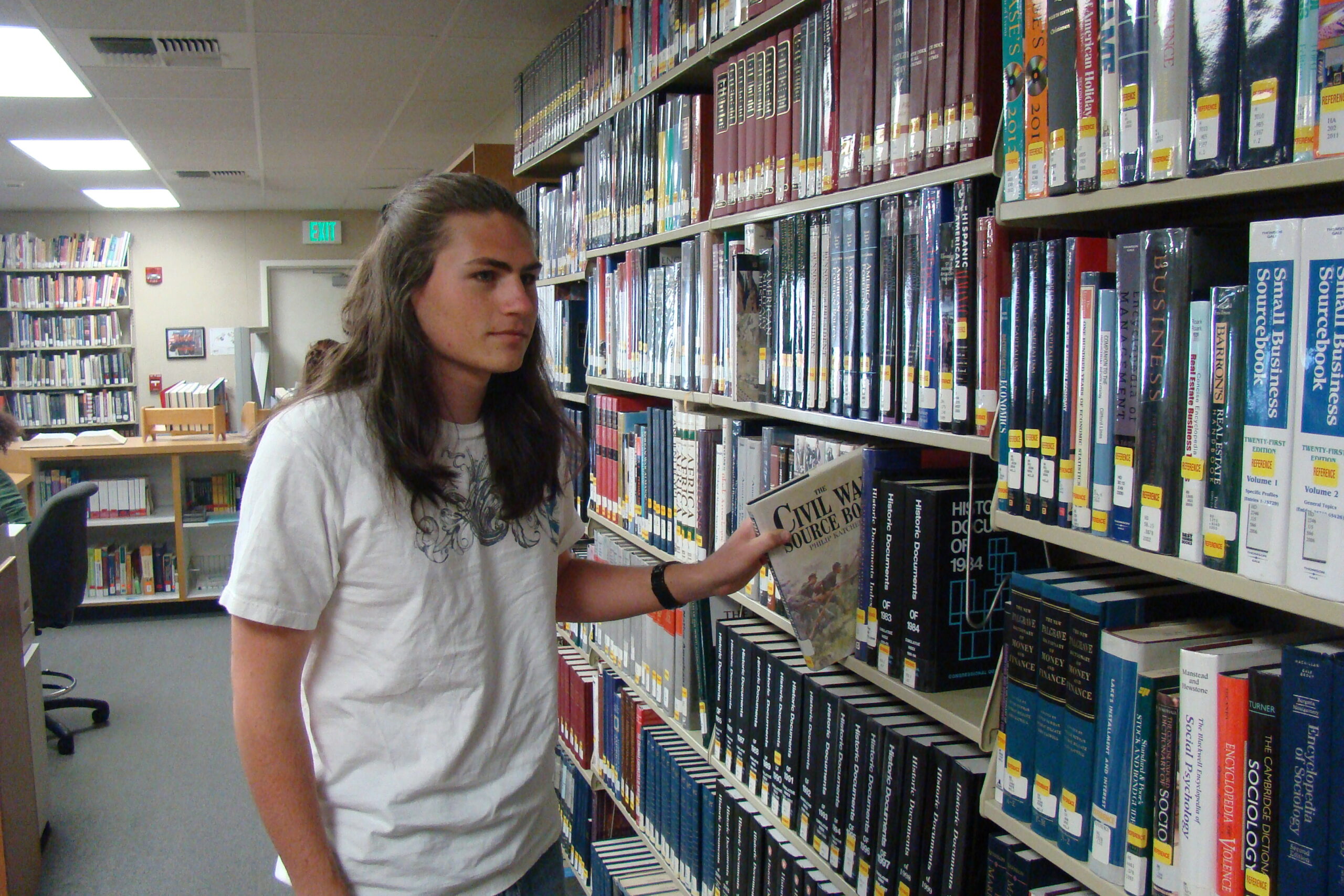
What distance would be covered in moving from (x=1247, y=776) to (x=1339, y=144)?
53 cm

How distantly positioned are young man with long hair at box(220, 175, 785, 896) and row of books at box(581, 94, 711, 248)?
2.42ft

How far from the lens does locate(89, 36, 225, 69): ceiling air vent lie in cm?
356

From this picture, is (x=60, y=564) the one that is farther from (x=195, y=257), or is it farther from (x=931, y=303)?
(x=195, y=257)

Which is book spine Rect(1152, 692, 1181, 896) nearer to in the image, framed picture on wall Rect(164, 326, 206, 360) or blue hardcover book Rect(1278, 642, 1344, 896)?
blue hardcover book Rect(1278, 642, 1344, 896)

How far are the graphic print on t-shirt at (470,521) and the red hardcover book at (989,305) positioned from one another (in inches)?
24.8

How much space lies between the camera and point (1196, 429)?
841 mm

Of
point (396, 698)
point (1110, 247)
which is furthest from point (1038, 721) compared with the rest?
point (396, 698)

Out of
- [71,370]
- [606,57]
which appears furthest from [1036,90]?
[71,370]

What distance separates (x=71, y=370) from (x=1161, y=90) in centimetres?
905

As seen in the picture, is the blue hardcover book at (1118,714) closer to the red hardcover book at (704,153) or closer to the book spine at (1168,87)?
the book spine at (1168,87)

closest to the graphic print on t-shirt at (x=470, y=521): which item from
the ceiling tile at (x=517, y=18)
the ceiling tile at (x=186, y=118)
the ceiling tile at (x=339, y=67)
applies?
the ceiling tile at (x=517, y=18)

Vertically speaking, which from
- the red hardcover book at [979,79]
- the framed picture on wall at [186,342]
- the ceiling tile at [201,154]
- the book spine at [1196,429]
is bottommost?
the book spine at [1196,429]

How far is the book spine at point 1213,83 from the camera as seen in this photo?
0.80 metres

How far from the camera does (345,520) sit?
3.69ft
